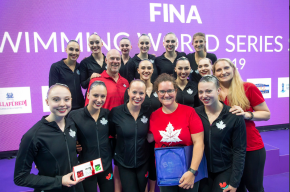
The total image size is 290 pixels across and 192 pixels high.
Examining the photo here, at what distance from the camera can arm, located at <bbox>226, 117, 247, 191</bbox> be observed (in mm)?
1825

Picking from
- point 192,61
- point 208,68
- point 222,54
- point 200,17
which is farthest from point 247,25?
point 208,68

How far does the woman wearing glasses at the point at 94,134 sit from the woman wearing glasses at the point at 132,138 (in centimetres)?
14

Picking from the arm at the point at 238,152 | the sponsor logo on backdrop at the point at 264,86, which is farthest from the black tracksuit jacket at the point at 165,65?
the sponsor logo on backdrop at the point at 264,86

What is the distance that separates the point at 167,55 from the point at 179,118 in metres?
1.94

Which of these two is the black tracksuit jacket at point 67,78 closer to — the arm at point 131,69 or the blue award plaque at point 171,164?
the arm at point 131,69

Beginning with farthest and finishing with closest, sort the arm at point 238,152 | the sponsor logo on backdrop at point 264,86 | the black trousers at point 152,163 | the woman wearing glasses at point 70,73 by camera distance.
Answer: the sponsor logo on backdrop at point 264,86 → the woman wearing glasses at point 70,73 → the black trousers at point 152,163 → the arm at point 238,152

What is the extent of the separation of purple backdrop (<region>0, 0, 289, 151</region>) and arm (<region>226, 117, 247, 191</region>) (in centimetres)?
343

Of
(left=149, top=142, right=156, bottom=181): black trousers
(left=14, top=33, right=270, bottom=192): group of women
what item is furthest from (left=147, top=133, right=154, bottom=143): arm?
(left=149, top=142, right=156, bottom=181): black trousers

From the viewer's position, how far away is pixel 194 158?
1771 millimetres

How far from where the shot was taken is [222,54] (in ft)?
17.4

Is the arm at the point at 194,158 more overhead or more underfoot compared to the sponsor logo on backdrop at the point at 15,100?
more underfoot

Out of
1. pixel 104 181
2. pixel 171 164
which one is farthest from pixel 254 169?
pixel 104 181

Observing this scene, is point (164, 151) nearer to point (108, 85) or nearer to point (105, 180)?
point (105, 180)

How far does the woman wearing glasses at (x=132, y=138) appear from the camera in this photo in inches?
81.7
